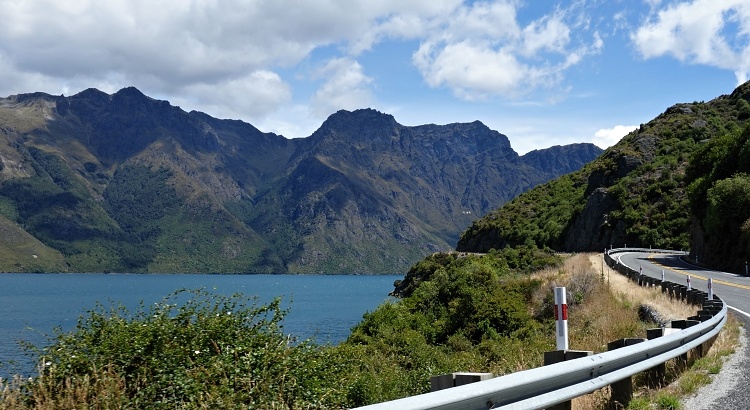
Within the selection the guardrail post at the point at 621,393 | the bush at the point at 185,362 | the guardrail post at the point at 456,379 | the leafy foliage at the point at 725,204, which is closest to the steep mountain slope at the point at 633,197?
the leafy foliage at the point at 725,204

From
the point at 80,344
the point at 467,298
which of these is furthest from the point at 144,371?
the point at 467,298

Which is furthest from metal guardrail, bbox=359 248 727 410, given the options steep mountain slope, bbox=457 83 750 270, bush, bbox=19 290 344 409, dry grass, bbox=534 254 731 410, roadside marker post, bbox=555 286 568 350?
steep mountain slope, bbox=457 83 750 270

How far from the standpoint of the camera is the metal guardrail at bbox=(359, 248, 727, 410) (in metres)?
4.10

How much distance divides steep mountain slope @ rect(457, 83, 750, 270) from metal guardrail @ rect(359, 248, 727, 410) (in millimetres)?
50974

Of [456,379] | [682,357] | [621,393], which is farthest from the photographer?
[682,357]

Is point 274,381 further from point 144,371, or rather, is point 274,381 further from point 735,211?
point 735,211

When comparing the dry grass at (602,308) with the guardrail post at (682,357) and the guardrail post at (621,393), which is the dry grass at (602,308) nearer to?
the guardrail post at (621,393)

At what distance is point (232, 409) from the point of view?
8.09 m

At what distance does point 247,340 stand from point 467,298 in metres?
20.1

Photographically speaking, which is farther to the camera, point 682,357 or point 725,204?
point 725,204

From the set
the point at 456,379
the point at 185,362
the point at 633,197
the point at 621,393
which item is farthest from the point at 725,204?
the point at 456,379

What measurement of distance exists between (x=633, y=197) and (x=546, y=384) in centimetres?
7806

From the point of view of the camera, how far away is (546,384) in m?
5.29

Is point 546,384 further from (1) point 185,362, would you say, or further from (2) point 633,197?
(2) point 633,197
